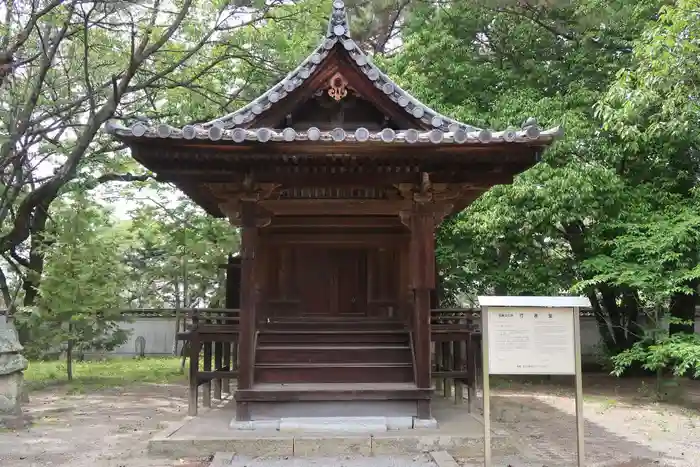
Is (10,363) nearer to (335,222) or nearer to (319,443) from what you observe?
(319,443)

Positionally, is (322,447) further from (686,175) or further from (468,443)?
(686,175)

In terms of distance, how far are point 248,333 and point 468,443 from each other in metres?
3.21

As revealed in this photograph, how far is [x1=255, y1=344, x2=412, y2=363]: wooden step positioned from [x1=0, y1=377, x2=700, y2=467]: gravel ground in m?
1.98

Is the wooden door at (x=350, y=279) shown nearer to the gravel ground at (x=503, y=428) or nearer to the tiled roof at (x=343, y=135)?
the gravel ground at (x=503, y=428)

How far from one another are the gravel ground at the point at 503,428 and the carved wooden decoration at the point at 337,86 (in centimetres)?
488

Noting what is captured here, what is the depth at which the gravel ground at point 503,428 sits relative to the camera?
7.19 metres

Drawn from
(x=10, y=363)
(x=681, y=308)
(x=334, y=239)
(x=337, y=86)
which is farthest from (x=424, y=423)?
(x=681, y=308)

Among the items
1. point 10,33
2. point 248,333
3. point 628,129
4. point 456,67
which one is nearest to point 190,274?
point 10,33

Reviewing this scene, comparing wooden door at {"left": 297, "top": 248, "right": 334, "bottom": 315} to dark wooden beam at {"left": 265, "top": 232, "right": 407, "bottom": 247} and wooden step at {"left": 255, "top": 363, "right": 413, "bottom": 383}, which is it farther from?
wooden step at {"left": 255, "top": 363, "right": 413, "bottom": 383}

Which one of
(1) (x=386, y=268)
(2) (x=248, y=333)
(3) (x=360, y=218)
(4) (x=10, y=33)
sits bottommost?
(2) (x=248, y=333)

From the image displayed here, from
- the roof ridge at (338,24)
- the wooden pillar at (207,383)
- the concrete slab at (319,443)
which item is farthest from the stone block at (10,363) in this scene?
the roof ridge at (338,24)

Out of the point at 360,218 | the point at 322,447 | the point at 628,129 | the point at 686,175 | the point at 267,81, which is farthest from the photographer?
the point at 267,81

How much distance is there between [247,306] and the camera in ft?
26.0

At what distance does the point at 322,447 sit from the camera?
7250 millimetres
